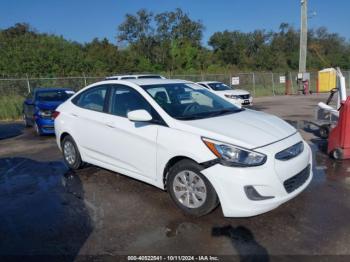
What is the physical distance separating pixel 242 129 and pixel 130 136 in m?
1.58

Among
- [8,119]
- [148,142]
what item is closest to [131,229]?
[148,142]

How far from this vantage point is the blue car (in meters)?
10.2

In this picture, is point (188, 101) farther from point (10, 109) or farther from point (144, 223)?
point (10, 109)

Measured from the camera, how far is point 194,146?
13.4 ft

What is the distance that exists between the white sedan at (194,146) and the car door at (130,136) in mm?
14

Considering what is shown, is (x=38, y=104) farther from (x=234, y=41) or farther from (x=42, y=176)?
(x=234, y=41)

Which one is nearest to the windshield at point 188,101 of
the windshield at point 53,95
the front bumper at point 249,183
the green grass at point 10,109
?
the front bumper at point 249,183

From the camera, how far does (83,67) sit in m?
33.7

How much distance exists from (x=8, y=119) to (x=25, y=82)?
3.64 metres

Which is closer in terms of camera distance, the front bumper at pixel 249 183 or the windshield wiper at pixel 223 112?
the front bumper at pixel 249 183

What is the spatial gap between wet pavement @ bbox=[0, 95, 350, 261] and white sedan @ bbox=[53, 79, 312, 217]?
0.29 metres

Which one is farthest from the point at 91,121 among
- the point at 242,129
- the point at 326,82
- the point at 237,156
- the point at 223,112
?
the point at 326,82

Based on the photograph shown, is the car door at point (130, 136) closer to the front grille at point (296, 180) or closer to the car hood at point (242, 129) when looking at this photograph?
the car hood at point (242, 129)

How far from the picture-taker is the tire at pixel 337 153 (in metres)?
6.61
